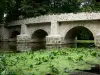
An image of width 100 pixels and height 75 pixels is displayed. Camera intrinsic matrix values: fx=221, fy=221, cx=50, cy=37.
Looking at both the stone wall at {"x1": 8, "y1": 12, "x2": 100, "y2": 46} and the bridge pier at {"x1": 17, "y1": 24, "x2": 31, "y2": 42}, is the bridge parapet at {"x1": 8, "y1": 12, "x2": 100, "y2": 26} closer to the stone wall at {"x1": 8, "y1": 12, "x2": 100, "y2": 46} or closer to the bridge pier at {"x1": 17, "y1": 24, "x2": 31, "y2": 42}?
the stone wall at {"x1": 8, "y1": 12, "x2": 100, "y2": 46}

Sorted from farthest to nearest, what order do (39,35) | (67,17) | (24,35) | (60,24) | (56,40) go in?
1. (39,35)
2. (24,35)
3. (60,24)
4. (56,40)
5. (67,17)

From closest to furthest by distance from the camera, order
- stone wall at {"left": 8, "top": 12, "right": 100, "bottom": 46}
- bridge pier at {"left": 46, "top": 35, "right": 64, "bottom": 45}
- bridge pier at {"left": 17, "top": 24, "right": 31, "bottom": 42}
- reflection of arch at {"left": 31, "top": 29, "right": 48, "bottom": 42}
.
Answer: stone wall at {"left": 8, "top": 12, "right": 100, "bottom": 46}
bridge pier at {"left": 46, "top": 35, "right": 64, "bottom": 45}
bridge pier at {"left": 17, "top": 24, "right": 31, "bottom": 42}
reflection of arch at {"left": 31, "top": 29, "right": 48, "bottom": 42}

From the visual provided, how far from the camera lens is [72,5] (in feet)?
128

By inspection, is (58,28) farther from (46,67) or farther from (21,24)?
(46,67)

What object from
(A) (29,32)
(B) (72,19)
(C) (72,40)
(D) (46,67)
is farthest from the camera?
(A) (29,32)

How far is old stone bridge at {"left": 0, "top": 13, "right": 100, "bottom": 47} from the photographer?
23.0m

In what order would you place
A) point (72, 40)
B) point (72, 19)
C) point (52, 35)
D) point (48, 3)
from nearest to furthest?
point (72, 19)
point (52, 35)
point (72, 40)
point (48, 3)

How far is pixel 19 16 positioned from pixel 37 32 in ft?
20.9

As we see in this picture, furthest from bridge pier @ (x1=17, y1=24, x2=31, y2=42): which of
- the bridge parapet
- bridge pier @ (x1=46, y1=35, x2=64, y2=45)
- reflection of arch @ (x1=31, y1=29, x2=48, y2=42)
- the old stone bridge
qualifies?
bridge pier @ (x1=46, y1=35, x2=64, y2=45)

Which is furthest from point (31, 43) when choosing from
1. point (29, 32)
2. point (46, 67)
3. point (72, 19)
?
point (46, 67)

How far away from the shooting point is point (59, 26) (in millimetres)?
26109

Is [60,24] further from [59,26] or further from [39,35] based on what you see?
[39,35]

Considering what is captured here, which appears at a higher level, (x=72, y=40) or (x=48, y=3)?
(x=48, y=3)

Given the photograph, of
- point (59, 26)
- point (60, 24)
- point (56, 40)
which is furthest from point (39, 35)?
point (56, 40)
